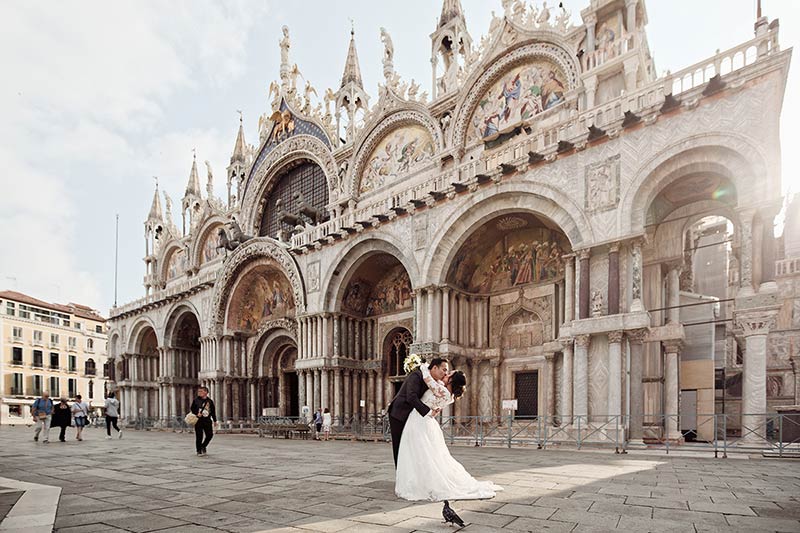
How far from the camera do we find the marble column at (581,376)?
13.6 meters

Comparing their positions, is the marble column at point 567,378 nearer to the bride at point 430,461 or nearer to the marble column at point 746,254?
the marble column at point 746,254

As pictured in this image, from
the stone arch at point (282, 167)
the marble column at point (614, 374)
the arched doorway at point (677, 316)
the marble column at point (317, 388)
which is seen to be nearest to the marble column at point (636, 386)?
the arched doorway at point (677, 316)

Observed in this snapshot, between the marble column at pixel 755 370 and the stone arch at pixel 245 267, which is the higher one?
the stone arch at pixel 245 267

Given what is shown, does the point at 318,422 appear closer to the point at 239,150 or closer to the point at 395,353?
the point at 395,353

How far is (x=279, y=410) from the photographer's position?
26.5 meters

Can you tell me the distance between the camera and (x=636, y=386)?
13078 mm

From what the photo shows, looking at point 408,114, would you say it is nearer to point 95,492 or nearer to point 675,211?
point 675,211

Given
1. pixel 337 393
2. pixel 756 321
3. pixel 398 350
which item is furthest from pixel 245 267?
pixel 756 321

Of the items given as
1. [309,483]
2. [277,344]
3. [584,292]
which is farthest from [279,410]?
[309,483]

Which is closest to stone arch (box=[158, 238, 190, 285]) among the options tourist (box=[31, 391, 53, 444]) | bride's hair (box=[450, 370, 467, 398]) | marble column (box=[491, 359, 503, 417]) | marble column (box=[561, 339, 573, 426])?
tourist (box=[31, 391, 53, 444])

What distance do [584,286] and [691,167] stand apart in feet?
13.7

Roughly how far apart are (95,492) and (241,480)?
6.31 feet

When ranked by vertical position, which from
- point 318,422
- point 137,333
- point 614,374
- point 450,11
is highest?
point 450,11

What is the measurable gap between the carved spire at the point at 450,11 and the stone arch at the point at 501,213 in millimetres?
10219
